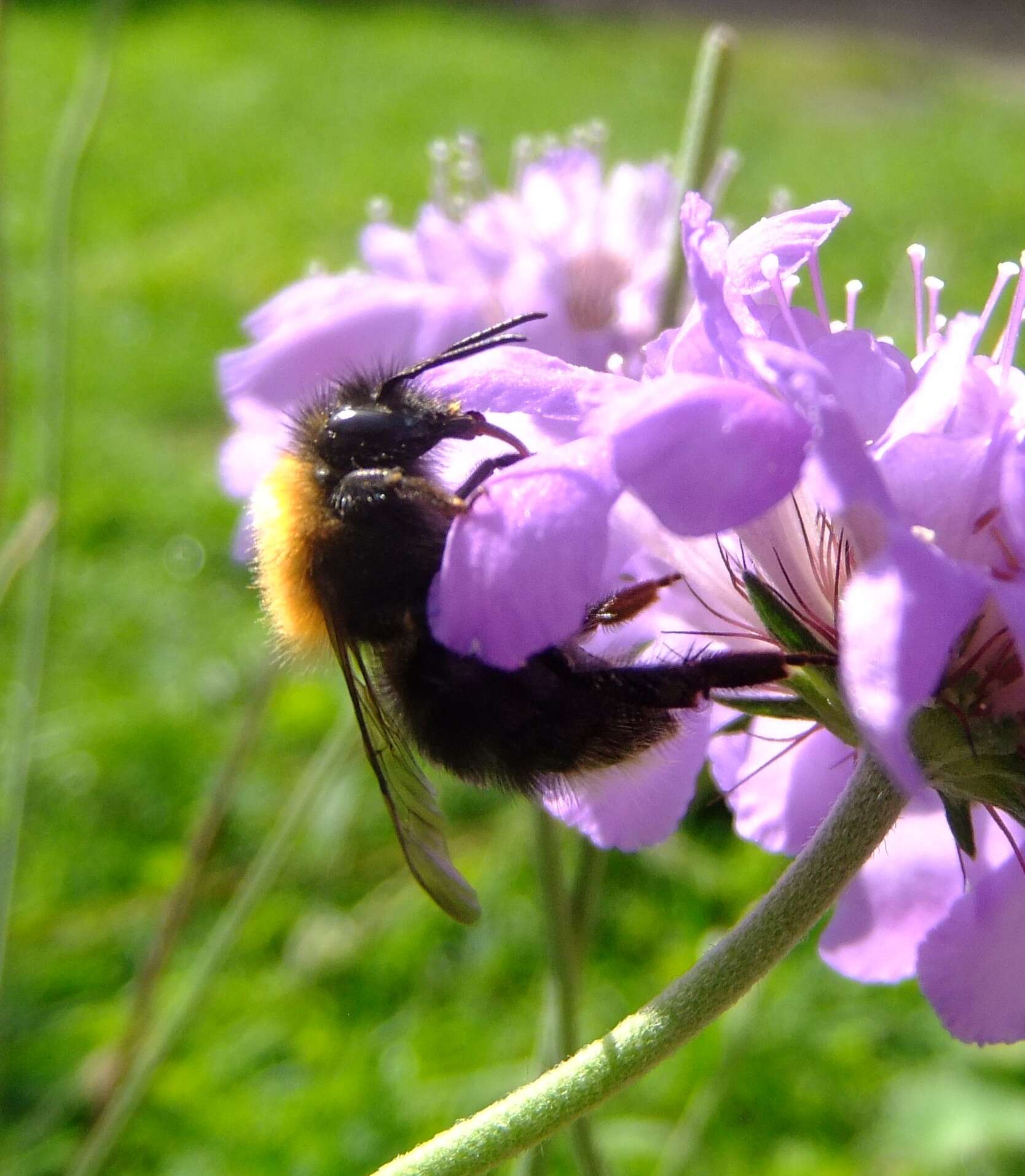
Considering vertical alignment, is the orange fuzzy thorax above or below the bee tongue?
below

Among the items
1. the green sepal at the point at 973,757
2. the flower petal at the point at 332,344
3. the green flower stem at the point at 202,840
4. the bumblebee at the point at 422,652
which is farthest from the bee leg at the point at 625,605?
the green flower stem at the point at 202,840

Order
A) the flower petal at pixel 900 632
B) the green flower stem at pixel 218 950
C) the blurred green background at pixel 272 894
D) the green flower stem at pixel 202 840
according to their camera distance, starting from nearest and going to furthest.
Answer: the flower petal at pixel 900 632
the green flower stem at pixel 218 950
the green flower stem at pixel 202 840
the blurred green background at pixel 272 894

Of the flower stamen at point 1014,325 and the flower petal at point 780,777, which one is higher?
the flower stamen at point 1014,325

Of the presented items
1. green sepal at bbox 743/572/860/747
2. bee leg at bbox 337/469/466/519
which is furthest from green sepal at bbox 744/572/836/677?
bee leg at bbox 337/469/466/519

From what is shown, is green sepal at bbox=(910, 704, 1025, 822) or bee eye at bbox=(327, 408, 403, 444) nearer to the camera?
green sepal at bbox=(910, 704, 1025, 822)

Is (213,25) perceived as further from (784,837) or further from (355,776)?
(784,837)

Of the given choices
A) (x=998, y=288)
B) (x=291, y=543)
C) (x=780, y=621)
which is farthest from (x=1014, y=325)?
(x=291, y=543)

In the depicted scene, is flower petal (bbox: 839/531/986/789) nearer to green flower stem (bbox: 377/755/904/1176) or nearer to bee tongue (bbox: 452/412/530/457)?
green flower stem (bbox: 377/755/904/1176)

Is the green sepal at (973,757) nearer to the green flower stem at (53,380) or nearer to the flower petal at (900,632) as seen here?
the flower petal at (900,632)
